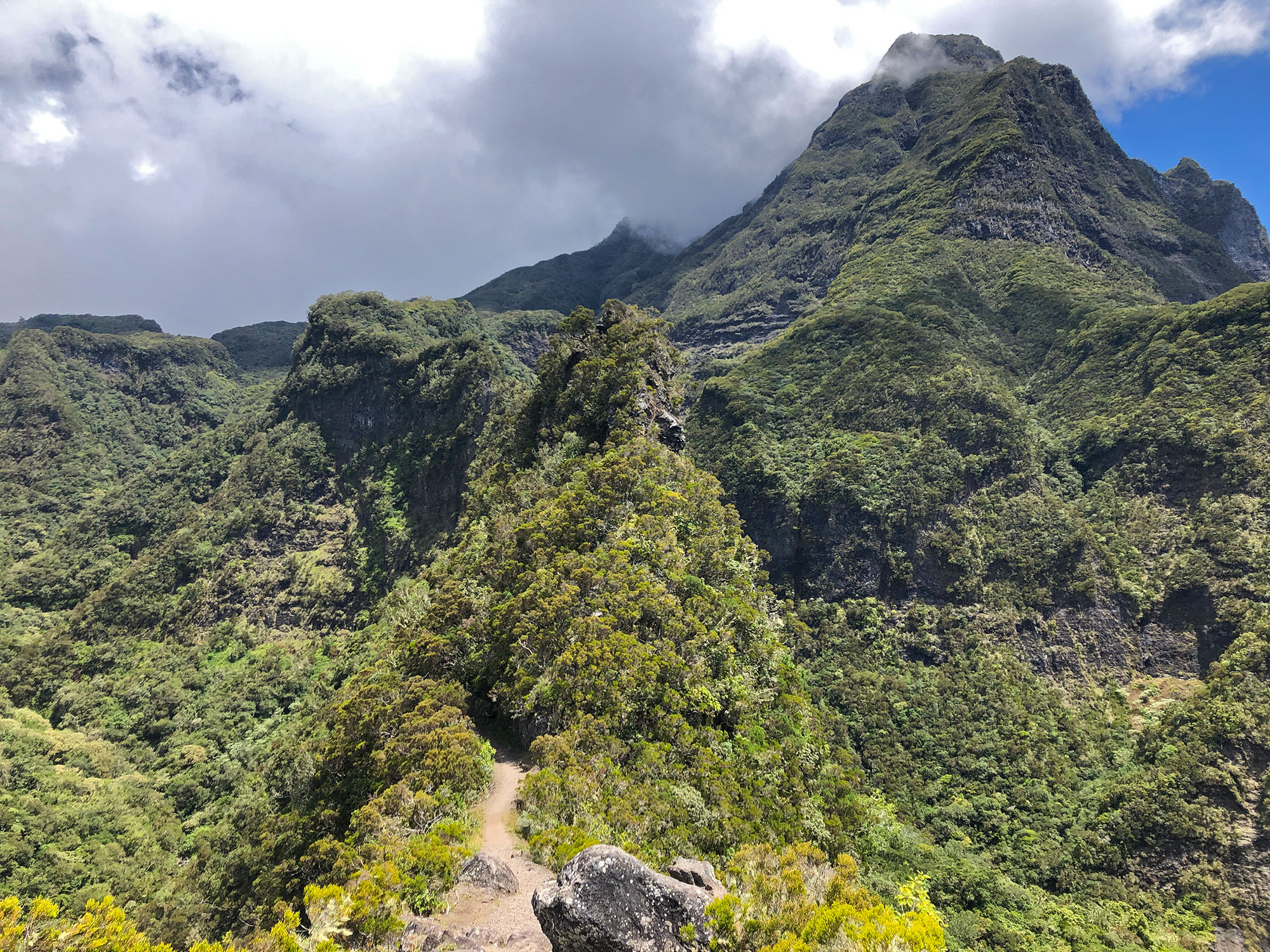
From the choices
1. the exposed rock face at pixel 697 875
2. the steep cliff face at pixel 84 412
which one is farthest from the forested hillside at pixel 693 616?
the steep cliff face at pixel 84 412

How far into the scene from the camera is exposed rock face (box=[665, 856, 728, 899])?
1381 centimetres

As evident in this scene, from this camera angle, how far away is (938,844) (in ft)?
190

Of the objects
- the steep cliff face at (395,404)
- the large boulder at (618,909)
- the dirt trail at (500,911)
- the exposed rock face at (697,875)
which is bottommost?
the dirt trail at (500,911)

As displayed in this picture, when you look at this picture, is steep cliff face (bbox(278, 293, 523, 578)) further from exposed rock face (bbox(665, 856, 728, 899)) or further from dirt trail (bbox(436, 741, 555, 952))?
exposed rock face (bbox(665, 856, 728, 899))

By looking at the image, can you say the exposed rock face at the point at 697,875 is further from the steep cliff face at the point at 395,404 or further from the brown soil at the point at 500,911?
the steep cliff face at the point at 395,404

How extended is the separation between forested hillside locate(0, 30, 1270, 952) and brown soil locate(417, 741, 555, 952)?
0.63 metres

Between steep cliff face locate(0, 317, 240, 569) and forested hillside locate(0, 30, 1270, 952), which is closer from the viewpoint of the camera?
forested hillside locate(0, 30, 1270, 952)

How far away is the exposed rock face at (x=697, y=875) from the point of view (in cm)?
1381

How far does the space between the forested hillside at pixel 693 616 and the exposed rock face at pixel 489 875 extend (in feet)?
2.27

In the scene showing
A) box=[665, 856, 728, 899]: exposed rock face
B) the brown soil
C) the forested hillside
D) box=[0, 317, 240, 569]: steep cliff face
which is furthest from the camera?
box=[0, 317, 240, 569]: steep cliff face

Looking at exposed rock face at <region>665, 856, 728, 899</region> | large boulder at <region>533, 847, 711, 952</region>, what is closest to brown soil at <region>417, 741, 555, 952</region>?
large boulder at <region>533, 847, 711, 952</region>

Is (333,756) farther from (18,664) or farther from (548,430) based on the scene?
(18,664)

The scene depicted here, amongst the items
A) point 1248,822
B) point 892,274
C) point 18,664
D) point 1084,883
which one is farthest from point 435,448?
point 892,274

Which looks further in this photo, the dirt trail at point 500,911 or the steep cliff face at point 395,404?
the steep cliff face at point 395,404
